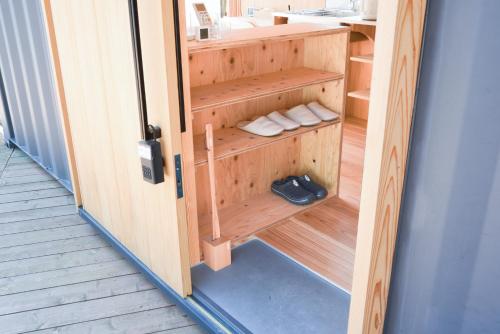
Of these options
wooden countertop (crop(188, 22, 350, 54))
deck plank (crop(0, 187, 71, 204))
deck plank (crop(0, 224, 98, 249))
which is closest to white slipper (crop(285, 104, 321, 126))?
wooden countertop (crop(188, 22, 350, 54))

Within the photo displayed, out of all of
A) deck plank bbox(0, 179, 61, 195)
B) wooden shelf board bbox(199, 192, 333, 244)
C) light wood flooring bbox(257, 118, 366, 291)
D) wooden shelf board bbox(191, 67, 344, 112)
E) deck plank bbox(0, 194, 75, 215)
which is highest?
wooden shelf board bbox(191, 67, 344, 112)

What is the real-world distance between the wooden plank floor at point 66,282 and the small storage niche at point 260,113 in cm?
52

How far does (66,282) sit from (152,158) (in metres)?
1.03

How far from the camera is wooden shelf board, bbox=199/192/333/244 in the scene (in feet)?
8.68

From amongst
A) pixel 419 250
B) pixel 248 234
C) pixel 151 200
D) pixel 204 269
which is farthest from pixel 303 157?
pixel 419 250

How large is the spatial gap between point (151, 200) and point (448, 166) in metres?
1.36

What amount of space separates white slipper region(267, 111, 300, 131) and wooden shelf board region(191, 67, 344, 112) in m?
0.23

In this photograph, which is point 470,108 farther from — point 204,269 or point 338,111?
point 338,111

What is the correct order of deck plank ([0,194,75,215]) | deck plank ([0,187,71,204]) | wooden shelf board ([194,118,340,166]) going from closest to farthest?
wooden shelf board ([194,118,340,166])
deck plank ([0,194,75,215])
deck plank ([0,187,71,204])

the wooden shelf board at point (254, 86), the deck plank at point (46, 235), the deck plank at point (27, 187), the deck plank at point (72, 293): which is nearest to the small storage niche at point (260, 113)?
the wooden shelf board at point (254, 86)

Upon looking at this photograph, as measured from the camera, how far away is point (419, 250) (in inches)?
47.3

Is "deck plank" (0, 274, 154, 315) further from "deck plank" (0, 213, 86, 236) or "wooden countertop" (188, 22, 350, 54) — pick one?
"wooden countertop" (188, 22, 350, 54)

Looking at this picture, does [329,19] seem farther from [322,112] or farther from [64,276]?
[64,276]

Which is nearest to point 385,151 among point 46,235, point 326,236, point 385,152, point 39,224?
point 385,152
